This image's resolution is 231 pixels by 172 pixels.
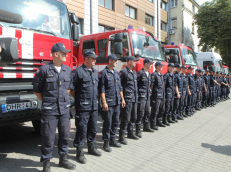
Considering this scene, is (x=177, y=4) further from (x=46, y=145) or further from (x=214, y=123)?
(x=46, y=145)

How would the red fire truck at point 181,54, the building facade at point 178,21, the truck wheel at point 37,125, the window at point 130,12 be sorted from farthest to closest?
the building facade at point 178,21, the window at point 130,12, the red fire truck at point 181,54, the truck wheel at point 37,125

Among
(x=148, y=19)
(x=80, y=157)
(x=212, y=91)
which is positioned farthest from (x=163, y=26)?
(x=80, y=157)

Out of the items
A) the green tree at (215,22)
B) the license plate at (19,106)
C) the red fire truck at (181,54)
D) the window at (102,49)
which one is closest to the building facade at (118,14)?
the green tree at (215,22)

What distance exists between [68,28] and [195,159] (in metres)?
3.77

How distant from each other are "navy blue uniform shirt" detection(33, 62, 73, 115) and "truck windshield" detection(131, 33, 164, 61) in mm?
3346

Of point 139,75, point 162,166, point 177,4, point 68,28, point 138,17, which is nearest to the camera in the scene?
point 162,166

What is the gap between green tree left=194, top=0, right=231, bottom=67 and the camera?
23.3 meters

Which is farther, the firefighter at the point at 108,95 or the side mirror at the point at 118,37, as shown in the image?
the side mirror at the point at 118,37

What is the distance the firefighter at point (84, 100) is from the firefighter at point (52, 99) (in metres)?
0.36

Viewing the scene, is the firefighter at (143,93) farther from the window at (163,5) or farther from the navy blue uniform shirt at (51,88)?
the window at (163,5)

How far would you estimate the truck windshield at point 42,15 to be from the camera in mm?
3832

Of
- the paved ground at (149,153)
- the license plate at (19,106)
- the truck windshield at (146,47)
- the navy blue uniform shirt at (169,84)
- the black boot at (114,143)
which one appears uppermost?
the truck windshield at (146,47)

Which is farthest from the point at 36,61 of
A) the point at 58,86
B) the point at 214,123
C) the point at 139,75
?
the point at 214,123

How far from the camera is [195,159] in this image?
12.4 feet
